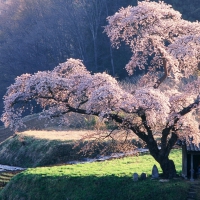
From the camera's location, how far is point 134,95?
613 inches

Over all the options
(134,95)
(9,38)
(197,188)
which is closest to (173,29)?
(134,95)

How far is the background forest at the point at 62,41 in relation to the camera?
50.1 metres

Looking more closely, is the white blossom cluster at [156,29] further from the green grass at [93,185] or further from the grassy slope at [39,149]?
the grassy slope at [39,149]

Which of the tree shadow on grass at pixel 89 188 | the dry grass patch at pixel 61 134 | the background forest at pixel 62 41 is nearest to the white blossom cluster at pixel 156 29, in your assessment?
the tree shadow on grass at pixel 89 188

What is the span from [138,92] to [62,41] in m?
40.1

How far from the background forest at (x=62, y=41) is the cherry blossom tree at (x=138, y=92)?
96.2 ft

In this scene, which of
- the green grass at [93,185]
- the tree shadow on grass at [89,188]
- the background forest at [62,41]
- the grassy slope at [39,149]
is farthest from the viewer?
the background forest at [62,41]

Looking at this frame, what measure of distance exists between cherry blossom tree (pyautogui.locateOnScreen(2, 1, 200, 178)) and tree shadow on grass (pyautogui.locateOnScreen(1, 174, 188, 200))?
50.5 inches

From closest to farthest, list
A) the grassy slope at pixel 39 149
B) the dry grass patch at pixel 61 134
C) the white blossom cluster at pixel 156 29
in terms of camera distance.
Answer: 1. the white blossom cluster at pixel 156 29
2. the grassy slope at pixel 39 149
3. the dry grass patch at pixel 61 134

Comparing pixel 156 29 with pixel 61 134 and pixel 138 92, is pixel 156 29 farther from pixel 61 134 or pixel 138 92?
pixel 61 134

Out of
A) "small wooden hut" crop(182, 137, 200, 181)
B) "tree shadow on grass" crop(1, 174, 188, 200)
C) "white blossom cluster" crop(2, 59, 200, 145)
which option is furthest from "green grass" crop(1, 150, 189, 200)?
"white blossom cluster" crop(2, 59, 200, 145)

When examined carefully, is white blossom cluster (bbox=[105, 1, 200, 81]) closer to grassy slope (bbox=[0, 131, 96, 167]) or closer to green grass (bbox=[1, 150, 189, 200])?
green grass (bbox=[1, 150, 189, 200])

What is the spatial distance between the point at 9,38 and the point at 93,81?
4556 cm

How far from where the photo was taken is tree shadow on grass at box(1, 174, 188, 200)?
52.6ft
